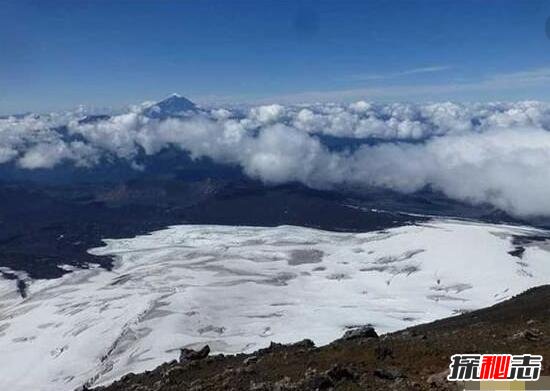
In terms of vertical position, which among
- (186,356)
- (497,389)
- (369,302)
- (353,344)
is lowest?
(369,302)

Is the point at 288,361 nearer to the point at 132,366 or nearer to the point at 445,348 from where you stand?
the point at 445,348

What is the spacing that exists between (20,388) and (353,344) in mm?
102757

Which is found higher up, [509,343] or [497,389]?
[497,389]

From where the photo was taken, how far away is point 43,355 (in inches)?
5891

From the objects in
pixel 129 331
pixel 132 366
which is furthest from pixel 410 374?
pixel 129 331

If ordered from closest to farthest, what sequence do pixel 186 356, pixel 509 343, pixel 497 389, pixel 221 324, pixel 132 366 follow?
pixel 497 389, pixel 509 343, pixel 186 356, pixel 132 366, pixel 221 324

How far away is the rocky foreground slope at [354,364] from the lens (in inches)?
1348

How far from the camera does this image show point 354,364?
38.8 metres

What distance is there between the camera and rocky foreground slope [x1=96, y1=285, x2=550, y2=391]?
34.2 meters

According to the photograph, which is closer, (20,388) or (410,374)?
(410,374)

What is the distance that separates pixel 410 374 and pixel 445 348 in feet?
16.6

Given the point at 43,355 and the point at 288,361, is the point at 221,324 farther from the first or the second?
the point at 288,361

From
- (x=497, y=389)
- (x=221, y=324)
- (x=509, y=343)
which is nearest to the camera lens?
(x=497, y=389)

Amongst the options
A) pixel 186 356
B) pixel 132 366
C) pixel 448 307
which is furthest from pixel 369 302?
pixel 186 356
